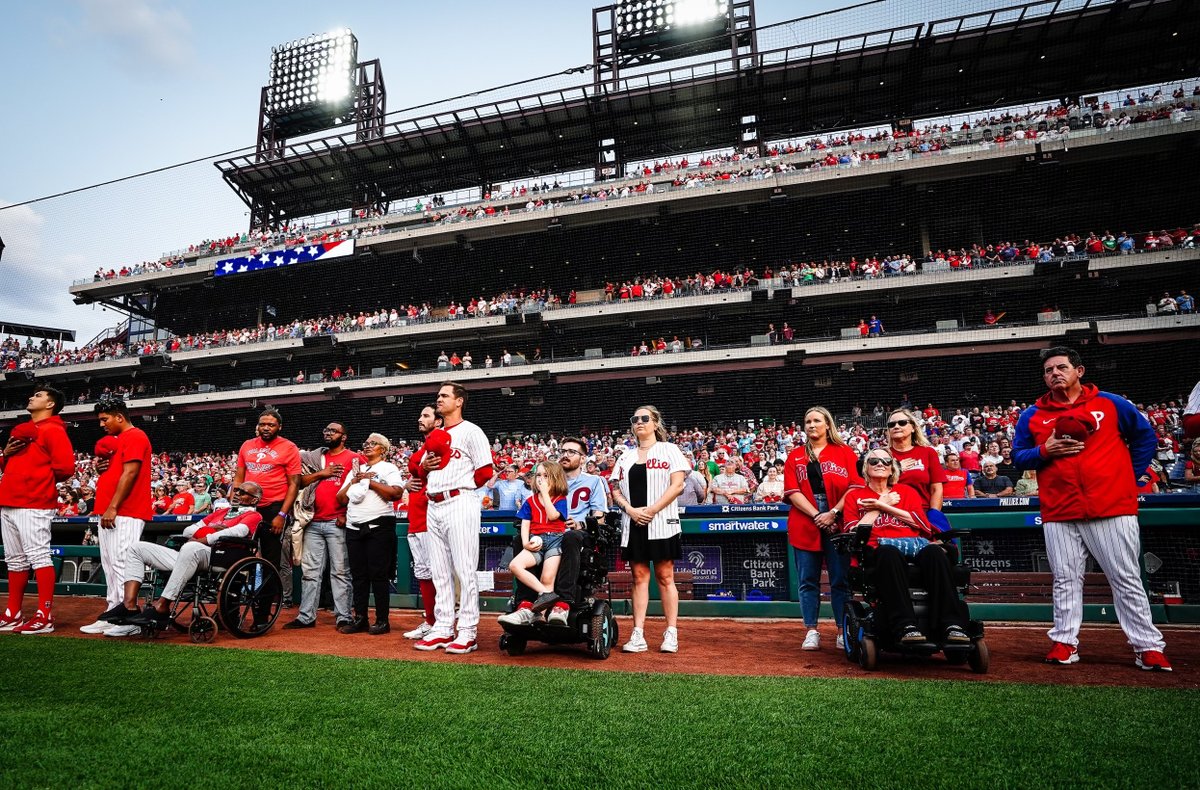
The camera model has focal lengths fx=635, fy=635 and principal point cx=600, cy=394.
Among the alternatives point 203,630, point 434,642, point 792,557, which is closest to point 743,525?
point 792,557

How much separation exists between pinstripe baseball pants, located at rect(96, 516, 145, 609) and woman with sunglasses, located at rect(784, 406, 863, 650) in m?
5.74

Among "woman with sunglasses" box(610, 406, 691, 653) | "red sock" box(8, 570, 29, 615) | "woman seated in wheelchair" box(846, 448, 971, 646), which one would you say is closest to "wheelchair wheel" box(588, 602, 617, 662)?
"woman with sunglasses" box(610, 406, 691, 653)

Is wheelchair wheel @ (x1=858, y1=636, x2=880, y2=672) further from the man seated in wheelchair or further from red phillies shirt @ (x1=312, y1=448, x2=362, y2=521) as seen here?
the man seated in wheelchair

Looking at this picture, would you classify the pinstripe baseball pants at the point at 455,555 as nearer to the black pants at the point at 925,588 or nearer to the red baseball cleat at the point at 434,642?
the red baseball cleat at the point at 434,642

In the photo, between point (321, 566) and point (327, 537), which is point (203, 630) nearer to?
point (321, 566)

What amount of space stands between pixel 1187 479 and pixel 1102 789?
20.2 feet

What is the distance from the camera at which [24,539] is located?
5.78m

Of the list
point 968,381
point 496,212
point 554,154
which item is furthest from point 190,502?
point 554,154

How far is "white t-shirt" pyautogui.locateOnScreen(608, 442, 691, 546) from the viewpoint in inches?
194

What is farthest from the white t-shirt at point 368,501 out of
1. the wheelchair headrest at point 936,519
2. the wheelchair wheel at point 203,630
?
the wheelchair headrest at point 936,519

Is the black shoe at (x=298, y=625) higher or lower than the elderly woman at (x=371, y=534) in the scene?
lower

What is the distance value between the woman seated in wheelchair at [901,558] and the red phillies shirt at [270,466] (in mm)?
4946

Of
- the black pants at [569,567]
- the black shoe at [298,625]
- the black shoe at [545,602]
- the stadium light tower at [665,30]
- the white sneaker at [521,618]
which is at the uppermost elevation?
the stadium light tower at [665,30]

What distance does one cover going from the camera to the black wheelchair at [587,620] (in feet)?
Answer: 15.1
